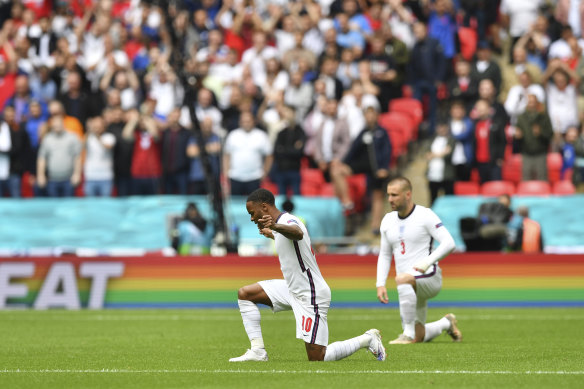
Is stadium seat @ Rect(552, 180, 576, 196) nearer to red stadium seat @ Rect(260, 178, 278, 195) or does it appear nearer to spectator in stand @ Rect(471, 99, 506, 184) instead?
spectator in stand @ Rect(471, 99, 506, 184)

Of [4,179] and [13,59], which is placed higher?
[13,59]

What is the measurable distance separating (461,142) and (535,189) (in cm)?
176

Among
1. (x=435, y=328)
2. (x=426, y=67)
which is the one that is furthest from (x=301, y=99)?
(x=435, y=328)

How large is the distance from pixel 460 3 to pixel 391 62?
303 centimetres

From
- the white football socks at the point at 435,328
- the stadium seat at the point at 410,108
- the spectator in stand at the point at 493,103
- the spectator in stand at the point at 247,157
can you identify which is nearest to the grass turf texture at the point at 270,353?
the white football socks at the point at 435,328

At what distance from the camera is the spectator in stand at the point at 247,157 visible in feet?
78.5

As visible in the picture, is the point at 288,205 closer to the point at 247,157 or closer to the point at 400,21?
the point at 247,157

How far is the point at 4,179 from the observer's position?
83.5 feet

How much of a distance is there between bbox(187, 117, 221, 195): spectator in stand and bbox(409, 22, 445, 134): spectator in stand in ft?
15.3

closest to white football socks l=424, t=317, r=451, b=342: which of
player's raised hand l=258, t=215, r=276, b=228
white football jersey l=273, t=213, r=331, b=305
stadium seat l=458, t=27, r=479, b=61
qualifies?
white football jersey l=273, t=213, r=331, b=305

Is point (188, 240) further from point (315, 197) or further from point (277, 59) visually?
point (277, 59)

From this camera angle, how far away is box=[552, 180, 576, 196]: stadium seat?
23.0 metres

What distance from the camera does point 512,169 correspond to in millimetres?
23672

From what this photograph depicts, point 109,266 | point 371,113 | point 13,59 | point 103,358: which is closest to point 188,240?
point 109,266
